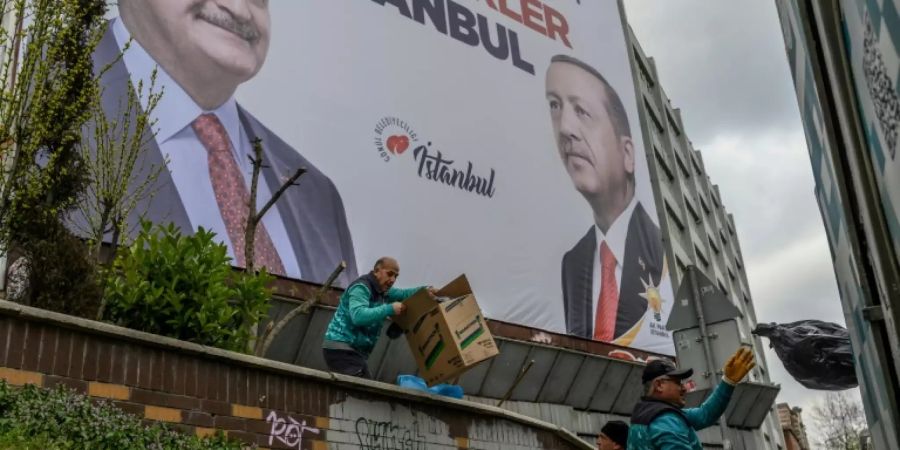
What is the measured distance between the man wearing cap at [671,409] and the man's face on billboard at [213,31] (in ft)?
28.5

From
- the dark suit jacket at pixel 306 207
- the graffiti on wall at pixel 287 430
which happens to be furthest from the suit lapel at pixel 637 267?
the graffiti on wall at pixel 287 430

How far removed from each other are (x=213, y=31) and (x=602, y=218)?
27.9ft

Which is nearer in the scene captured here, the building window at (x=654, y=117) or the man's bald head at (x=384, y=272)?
the man's bald head at (x=384, y=272)

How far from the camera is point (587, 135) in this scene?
1817 cm

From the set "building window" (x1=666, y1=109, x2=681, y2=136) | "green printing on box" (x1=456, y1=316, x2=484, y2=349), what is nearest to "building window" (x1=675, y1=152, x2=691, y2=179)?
"building window" (x1=666, y1=109, x2=681, y2=136)

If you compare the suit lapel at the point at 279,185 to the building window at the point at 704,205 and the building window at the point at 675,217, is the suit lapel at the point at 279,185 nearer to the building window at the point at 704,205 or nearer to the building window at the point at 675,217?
the building window at the point at 675,217

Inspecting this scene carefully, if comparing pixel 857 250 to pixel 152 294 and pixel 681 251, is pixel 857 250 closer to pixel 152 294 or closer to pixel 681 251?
pixel 152 294

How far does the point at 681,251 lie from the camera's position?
31.0 metres

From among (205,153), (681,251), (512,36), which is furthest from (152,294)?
(681,251)

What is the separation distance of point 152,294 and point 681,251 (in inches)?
1055

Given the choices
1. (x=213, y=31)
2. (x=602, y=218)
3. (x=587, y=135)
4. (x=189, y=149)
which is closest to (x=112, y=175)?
(x=189, y=149)

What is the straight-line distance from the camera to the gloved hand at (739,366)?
454 centimetres

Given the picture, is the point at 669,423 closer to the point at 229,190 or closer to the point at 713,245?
the point at 229,190

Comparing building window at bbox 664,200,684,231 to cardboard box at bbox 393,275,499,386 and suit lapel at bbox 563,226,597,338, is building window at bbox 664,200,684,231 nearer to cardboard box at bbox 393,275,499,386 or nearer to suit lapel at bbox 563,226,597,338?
suit lapel at bbox 563,226,597,338
